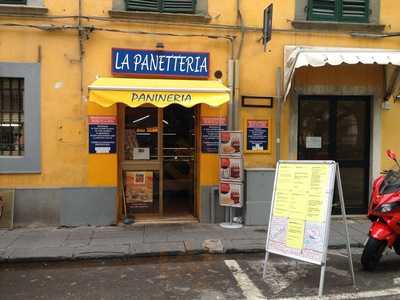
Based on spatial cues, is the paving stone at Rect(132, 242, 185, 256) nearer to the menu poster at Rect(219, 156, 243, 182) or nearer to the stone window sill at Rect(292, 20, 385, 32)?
the menu poster at Rect(219, 156, 243, 182)

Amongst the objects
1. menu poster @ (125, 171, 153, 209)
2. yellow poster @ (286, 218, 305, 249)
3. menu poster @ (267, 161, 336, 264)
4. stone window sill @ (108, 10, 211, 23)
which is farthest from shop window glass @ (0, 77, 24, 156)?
yellow poster @ (286, 218, 305, 249)

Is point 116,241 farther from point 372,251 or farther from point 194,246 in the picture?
point 372,251

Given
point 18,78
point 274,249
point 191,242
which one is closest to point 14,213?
point 18,78

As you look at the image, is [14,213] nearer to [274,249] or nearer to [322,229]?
[274,249]

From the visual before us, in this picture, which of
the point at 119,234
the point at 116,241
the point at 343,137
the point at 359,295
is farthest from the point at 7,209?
the point at 343,137

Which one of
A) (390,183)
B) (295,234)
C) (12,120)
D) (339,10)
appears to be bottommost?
(295,234)

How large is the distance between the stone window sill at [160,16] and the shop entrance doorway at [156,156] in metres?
1.64

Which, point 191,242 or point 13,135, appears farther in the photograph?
point 13,135

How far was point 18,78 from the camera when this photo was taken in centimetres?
845

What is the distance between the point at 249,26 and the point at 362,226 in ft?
13.9

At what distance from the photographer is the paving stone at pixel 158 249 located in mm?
6998

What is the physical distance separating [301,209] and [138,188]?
4.35m

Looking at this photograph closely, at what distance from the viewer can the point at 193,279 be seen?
5.92 meters

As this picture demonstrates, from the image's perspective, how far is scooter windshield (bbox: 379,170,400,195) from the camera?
5.86 m
